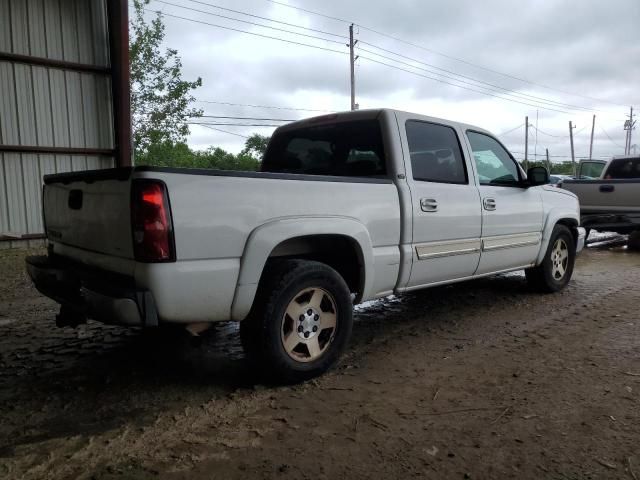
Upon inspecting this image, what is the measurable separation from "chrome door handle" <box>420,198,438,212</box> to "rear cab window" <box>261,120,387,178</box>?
382 mm

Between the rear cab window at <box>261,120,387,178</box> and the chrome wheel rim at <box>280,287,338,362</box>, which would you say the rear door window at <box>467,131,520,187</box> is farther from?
the chrome wheel rim at <box>280,287,338,362</box>

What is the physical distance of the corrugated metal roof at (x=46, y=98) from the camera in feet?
29.6

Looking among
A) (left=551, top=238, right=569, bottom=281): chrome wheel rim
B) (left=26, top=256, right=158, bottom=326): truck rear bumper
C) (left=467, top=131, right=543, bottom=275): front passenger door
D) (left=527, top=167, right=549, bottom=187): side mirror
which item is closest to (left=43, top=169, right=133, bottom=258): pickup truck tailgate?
(left=26, top=256, right=158, bottom=326): truck rear bumper

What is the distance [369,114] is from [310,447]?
2.61 metres

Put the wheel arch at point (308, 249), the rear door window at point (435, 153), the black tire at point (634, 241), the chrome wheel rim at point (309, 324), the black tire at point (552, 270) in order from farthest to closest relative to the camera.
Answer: the black tire at point (634, 241) → the black tire at point (552, 270) → the rear door window at point (435, 153) → the chrome wheel rim at point (309, 324) → the wheel arch at point (308, 249)

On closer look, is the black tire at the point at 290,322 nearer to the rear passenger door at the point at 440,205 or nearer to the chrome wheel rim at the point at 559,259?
the rear passenger door at the point at 440,205

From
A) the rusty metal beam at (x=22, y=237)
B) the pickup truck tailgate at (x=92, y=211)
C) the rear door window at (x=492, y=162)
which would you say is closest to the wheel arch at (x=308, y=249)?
the pickup truck tailgate at (x=92, y=211)

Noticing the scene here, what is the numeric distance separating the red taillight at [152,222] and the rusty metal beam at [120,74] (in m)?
8.07

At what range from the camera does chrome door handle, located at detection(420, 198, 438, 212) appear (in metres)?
3.98

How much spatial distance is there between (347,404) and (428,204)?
177 cm

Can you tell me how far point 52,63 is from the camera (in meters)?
Answer: 9.32

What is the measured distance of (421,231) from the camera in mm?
3977

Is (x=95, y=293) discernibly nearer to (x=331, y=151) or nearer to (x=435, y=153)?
(x=331, y=151)

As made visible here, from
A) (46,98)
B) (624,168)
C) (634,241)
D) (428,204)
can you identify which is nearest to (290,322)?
(428,204)
